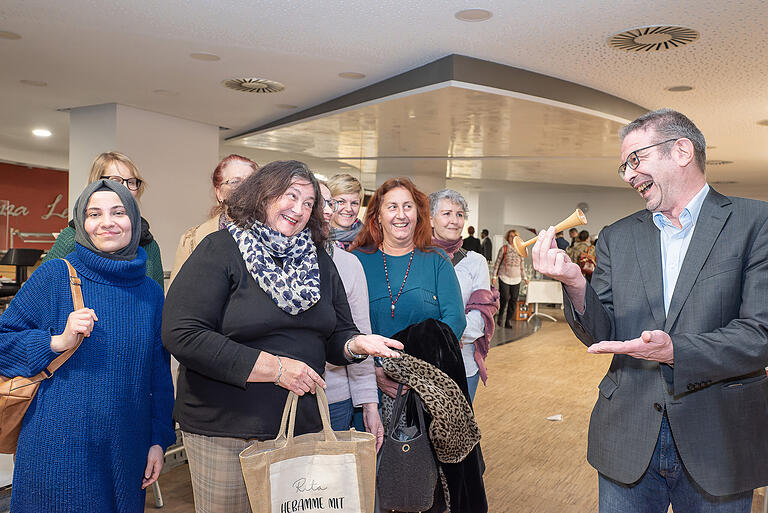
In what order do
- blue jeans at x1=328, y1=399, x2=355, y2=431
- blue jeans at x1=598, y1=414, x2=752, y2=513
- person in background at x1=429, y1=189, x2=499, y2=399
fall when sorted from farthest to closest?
1. person in background at x1=429, y1=189, x2=499, y2=399
2. blue jeans at x1=328, y1=399, x2=355, y2=431
3. blue jeans at x1=598, y1=414, x2=752, y2=513

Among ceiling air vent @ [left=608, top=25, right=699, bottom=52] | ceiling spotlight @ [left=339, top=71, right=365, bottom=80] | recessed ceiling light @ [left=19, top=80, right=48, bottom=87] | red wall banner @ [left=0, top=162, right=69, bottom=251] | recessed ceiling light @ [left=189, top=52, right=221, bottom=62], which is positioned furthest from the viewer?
red wall banner @ [left=0, top=162, right=69, bottom=251]

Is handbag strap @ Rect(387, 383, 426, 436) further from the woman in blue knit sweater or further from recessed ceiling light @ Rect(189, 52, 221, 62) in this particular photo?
recessed ceiling light @ Rect(189, 52, 221, 62)

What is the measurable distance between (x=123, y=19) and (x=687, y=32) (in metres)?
4.76

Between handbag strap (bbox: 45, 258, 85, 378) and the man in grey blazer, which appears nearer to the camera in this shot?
the man in grey blazer

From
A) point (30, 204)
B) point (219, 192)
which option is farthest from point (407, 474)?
point (30, 204)

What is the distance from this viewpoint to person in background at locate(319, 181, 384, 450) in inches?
87.2

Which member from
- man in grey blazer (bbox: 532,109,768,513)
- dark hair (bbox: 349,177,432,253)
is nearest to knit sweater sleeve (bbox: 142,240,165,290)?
dark hair (bbox: 349,177,432,253)

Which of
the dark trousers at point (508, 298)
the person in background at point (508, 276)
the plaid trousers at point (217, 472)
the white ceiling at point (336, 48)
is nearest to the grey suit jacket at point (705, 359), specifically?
the plaid trousers at point (217, 472)

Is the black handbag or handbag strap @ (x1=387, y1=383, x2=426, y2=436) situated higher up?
handbag strap @ (x1=387, y1=383, x2=426, y2=436)

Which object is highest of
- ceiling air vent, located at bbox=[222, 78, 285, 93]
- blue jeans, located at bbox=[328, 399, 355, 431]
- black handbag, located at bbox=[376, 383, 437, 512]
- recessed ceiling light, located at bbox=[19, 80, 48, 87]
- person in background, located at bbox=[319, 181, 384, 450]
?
ceiling air vent, located at bbox=[222, 78, 285, 93]

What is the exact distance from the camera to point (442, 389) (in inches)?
83.7

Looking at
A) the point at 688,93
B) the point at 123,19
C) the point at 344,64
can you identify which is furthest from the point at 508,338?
the point at 123,19

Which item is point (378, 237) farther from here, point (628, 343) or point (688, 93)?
point (688, 93)

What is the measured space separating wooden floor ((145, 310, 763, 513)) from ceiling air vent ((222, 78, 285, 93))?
4225mm
